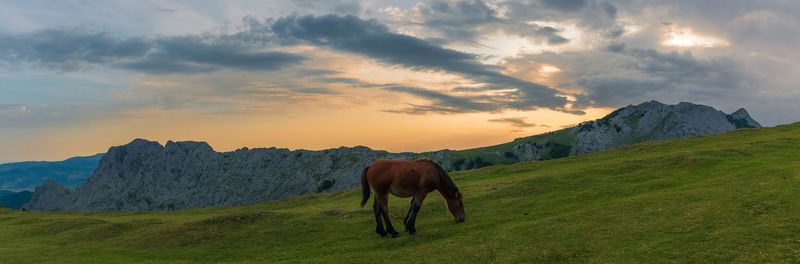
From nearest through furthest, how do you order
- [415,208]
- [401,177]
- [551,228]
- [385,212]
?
[551,228] → [401,177] → [415,208] → [385,212]

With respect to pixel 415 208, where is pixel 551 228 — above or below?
below

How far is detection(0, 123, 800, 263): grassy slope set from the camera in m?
15.1

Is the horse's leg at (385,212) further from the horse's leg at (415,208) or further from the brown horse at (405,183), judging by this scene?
the horse's leg at (415,208)

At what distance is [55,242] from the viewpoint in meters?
29.1

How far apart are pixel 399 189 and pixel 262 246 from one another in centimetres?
908

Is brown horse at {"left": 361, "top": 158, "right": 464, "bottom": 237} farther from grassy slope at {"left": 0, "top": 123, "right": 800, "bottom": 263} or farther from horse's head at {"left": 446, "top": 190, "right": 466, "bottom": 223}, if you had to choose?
grassy slope at {"left": 0, "top": 123, "right": 800, "bottom": 263}

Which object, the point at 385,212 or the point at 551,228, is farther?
the point at 385,212

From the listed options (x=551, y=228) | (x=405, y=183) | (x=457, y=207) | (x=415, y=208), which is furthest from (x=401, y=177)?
(x=551, y=228)

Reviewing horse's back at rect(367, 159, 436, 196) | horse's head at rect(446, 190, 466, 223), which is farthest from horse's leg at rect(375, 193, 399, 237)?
horse's head at rect(446, 190, 466, 223)

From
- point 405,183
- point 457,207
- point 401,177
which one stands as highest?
point 401,177

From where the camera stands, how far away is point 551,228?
1861 cm

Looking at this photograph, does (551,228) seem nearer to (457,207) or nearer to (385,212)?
(457,207)

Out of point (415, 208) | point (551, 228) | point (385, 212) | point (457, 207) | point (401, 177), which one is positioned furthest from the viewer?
point (457, 207)

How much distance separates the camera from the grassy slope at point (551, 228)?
15.1 m
